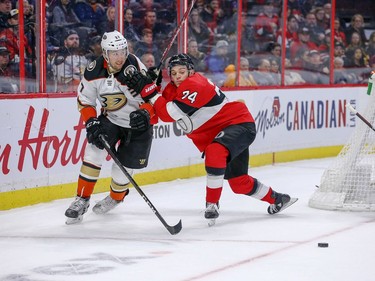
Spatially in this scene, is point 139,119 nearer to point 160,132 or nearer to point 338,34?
point 160,132

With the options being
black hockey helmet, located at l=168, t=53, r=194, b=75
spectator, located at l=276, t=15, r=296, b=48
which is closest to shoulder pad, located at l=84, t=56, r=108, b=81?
black hockey helmet, located at l=168, t=53, r=194, b=75

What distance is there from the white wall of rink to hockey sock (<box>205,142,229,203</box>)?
1271 millimetres

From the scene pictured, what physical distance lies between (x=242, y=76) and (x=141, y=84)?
126 inches

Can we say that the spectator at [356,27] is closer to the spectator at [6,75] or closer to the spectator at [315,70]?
the spectator at [315,70]

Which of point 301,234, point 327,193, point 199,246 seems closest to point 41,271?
point 199,246

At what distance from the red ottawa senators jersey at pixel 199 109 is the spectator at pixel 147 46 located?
1857 millimetres

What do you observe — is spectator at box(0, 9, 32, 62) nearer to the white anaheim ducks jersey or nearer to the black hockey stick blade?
the white anaheim ducks jersey

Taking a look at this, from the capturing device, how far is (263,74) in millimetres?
8508

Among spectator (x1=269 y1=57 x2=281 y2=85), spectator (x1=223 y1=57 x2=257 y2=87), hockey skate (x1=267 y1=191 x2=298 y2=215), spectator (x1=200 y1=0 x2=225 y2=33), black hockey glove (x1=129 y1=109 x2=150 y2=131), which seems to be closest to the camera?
black hockey glove (x1=129 y1=109 x2=150 y2=131)

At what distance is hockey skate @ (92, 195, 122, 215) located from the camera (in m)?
5.63

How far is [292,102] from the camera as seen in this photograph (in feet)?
28.4

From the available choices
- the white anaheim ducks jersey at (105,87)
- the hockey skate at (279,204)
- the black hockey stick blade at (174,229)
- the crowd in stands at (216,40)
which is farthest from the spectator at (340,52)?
the black hockey stick blade at (174,229)

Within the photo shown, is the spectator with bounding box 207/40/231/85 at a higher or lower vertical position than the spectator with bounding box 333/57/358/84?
higher

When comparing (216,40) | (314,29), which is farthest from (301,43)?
(216,40)
